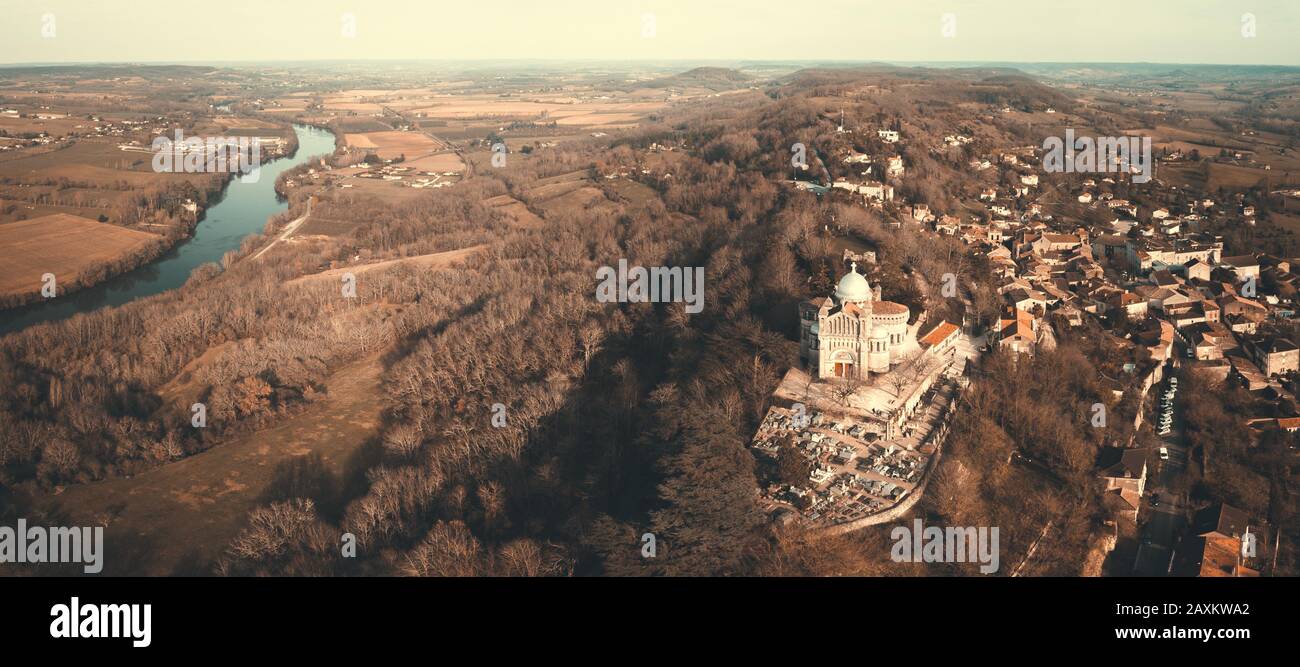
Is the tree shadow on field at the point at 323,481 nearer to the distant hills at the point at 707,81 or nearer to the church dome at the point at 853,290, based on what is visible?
the church dome at the point at 853,290

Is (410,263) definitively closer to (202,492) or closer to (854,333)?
(202,492)

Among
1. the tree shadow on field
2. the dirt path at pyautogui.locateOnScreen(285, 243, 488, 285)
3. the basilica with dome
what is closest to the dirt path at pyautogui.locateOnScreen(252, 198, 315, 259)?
the dirt path at pyautogui.locateOnScreen(285, 243, 488, 285)

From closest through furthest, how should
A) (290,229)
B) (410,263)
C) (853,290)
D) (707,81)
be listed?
(853,290) → (410,263) → (290,229) → (707,81)

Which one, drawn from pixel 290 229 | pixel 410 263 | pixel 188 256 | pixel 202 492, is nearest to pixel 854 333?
pixel 202 492

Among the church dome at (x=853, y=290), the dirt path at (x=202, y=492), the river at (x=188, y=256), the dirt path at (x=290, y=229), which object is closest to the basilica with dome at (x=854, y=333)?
the church dome at (x=853, y=290)

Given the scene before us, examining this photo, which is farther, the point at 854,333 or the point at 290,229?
the point at 290,229

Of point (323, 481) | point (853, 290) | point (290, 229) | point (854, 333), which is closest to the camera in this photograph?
point (854, 333)
